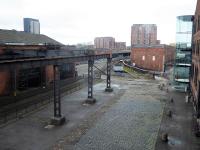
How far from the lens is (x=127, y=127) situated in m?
19.6

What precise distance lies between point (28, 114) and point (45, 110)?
204cm

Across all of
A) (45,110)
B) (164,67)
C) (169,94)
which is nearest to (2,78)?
(45,110)

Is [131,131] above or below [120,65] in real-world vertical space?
below

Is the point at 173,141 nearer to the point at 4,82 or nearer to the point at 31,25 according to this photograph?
the point at 4,82

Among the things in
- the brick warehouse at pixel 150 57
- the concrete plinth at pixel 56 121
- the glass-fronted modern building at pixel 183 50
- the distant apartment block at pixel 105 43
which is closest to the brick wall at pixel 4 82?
the concrete plinth at pixel 56 121

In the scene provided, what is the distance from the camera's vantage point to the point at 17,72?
3016cm

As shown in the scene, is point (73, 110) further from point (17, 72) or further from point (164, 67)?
point (164, 67)

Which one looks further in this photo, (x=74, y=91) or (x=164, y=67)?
(x=164, y=67)

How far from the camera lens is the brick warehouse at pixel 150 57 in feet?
191

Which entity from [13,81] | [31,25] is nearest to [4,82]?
[13,81]

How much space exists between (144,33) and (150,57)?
6787 cm

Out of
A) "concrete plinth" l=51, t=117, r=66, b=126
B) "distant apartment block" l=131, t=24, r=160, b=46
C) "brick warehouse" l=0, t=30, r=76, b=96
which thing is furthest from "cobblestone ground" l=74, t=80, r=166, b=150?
"distant apartment block" l=131, t=24, r=160, b=46

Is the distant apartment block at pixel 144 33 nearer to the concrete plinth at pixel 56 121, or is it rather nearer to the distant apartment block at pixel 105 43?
the distant apartment block at pixel 105 43

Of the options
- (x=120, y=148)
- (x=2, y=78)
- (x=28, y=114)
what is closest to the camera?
(x=120, y=148)
